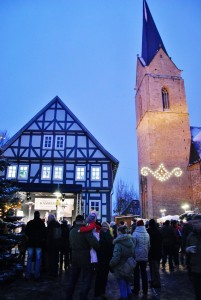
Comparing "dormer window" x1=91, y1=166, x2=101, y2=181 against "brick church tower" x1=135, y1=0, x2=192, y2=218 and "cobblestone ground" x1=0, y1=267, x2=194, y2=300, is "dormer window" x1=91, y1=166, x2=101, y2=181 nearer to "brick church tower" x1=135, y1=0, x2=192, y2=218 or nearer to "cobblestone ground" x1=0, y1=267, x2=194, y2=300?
"brick church tower" x1=135, y1=0, x2=192, y2=218

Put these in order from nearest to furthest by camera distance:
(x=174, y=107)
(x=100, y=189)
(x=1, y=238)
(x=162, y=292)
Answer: (x=162, y=292)
(x=1, y=238)
(x=100, y=189)
(x=174, y=107)

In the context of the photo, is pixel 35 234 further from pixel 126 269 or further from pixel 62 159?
pixel 62 159

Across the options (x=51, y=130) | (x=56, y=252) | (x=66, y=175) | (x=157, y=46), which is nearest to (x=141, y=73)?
(x=157, y=46)

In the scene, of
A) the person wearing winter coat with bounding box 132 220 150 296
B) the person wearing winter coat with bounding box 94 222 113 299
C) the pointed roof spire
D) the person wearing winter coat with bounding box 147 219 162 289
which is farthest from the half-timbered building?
the pointed roof spire

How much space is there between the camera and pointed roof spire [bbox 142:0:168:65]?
35.7 m

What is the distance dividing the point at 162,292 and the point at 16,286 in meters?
3.50

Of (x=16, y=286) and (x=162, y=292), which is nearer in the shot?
(x=162, y=292)

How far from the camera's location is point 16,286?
6496 millimetres

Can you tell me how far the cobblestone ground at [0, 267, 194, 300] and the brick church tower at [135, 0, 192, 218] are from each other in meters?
20.9

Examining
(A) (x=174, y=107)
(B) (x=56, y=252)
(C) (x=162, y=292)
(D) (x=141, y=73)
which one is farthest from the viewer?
(D) (x=141, y=73)

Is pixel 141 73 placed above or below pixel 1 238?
above

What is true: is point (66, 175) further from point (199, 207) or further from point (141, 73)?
point (141, 73)

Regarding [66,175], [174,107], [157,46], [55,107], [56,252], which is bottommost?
[56,252]

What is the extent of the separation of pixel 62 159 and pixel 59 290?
16894 mm
